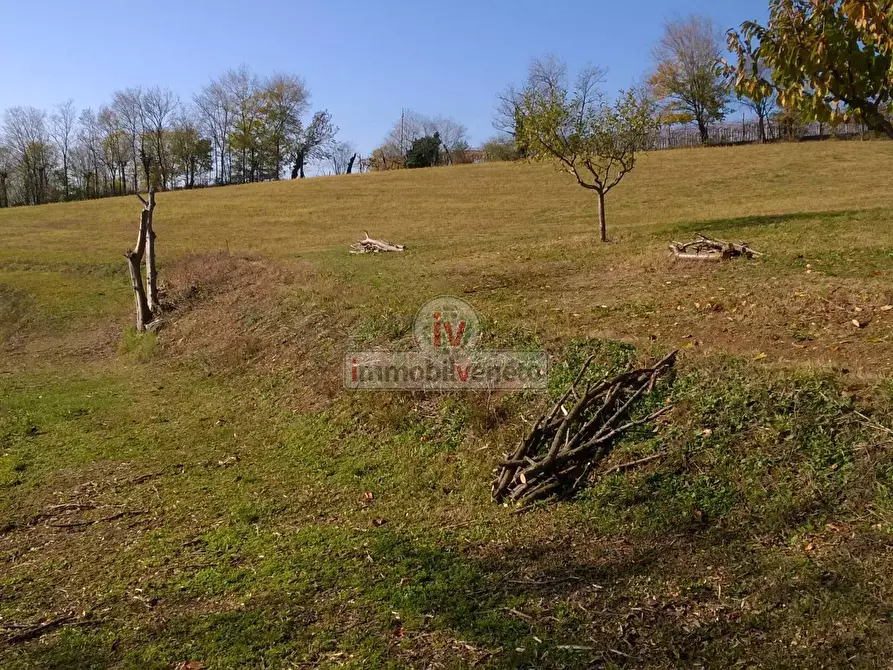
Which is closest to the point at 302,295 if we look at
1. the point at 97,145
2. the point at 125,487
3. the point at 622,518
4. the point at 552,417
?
the point at 125,487

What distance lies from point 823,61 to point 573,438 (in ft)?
12.1

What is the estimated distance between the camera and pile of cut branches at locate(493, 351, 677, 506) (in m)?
6.28

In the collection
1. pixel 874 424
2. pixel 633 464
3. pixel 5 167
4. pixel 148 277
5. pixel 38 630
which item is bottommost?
pixel 38 630

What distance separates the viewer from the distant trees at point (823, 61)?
482 centimetres

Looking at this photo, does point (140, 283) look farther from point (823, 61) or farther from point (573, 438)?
point (823, 61)

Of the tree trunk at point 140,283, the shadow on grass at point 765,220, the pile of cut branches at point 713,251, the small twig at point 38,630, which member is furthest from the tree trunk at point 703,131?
the small twig at point 38,630

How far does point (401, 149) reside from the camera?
3310 inches

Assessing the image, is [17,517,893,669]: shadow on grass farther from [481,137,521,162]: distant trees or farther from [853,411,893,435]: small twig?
[481,137,521,162]: distant trees

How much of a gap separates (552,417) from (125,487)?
16.1ft

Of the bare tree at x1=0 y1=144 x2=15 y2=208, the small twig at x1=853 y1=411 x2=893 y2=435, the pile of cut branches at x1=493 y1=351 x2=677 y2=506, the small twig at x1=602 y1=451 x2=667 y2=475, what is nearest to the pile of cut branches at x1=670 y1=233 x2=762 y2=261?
the pile of cut branches at x1=493 y1=351 x2=677 y2=506

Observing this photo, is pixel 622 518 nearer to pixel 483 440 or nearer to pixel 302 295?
pixel 483 440

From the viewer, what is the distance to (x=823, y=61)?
15.8 feet

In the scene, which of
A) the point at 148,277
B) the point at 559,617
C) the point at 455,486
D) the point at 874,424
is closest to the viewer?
the point at 559,617

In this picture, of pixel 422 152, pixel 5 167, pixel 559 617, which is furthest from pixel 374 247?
pixel 5 167
